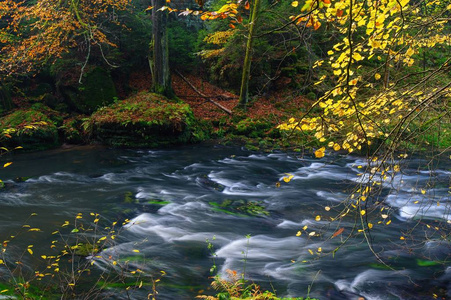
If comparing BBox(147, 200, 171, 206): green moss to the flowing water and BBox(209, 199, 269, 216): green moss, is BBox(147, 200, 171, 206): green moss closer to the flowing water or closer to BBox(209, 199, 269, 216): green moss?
the flowing water

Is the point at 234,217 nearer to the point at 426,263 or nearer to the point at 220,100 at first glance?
the point at 426,263

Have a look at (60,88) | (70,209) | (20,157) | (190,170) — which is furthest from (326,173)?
(60,88)

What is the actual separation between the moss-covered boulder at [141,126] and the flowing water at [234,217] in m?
1.06

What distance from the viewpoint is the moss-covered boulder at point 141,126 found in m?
11.7

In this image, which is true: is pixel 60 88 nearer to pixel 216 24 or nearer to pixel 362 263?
pixel 216 24

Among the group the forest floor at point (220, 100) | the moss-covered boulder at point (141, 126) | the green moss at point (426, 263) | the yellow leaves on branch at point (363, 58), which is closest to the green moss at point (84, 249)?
→ the yellow leaves on branch at point (363, 58)

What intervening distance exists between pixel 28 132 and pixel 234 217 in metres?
8.03

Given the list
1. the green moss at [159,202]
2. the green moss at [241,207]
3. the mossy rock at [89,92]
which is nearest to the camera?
the green moss at [241,207]

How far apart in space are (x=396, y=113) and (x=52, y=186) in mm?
7483

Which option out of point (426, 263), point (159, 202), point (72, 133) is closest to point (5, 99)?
point (72, 133)

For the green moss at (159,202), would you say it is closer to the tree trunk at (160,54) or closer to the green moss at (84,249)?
the green moss at (84,249)

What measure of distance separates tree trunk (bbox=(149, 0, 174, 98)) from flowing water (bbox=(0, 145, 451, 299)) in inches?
163

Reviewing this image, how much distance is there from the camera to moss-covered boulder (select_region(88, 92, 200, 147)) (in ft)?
38.5

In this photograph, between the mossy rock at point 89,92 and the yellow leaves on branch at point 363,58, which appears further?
the mossy rock at point 89,92
